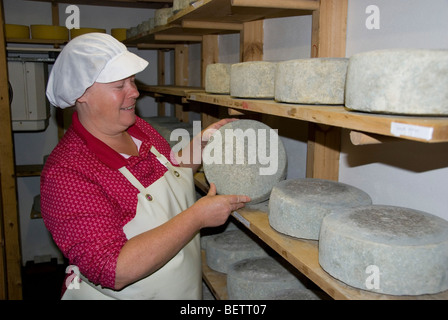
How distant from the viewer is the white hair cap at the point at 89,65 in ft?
4.60

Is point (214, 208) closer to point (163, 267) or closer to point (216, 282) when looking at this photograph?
point (163, 267)

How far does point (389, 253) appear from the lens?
917 millimetres

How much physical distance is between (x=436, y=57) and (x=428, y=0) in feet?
1.59

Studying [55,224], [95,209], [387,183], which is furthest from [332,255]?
[55,224]

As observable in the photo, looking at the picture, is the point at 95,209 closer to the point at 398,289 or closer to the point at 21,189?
the point at 398,289

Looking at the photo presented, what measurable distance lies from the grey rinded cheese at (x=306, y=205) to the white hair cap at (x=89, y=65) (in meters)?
0.70

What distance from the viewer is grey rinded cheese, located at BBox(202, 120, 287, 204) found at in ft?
5.34

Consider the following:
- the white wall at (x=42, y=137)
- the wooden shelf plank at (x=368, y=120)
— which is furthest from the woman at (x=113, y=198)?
the white wall at (x=42, y=137)

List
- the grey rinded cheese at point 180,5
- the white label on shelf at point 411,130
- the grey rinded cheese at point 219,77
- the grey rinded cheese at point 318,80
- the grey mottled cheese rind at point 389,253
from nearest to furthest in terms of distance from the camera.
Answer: the white label on shelf at point 411,130 < the grey mottled cheese rind at point 389,253 < the grey rinded cheese at point 318,80 < the grey rinded cheese at point 219,77 < the grey rinded cheese at point 180,5

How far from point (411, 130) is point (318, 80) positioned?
433mm

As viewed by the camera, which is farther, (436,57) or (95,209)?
(95,209)

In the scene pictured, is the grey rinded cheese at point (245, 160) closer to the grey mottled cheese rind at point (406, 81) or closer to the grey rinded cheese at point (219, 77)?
the grey rinded cheese at point (219, 77)

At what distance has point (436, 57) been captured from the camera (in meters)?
0.78

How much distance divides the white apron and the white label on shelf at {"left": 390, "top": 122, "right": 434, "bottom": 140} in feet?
3.10
